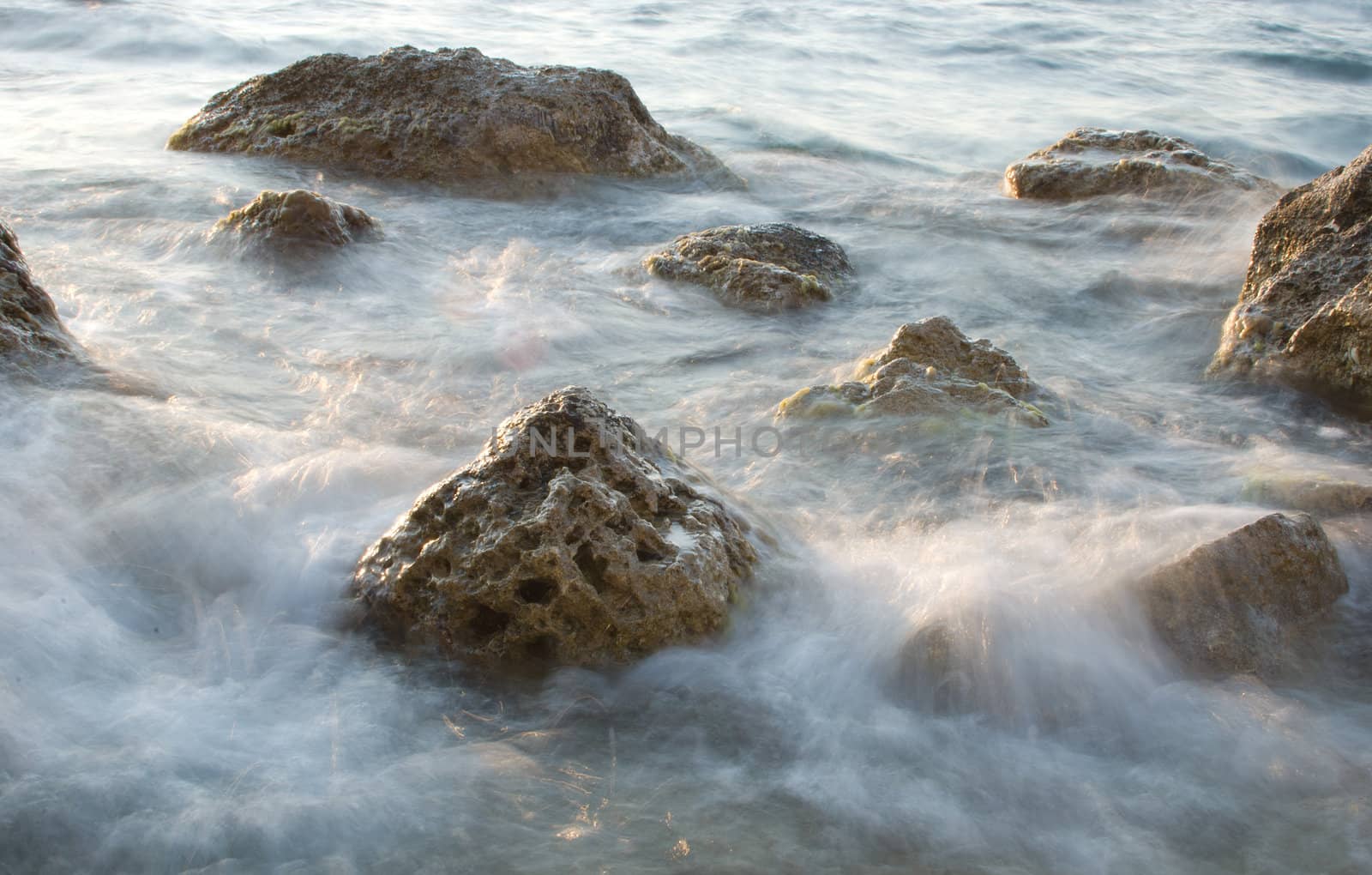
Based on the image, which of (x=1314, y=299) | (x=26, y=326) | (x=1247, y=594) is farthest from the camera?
(x=1314, y=299)

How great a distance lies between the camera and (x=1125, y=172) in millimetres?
7453

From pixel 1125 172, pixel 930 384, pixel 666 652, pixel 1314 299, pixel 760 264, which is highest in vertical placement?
pixel 1125 172

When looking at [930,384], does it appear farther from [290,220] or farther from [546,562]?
[290,220]

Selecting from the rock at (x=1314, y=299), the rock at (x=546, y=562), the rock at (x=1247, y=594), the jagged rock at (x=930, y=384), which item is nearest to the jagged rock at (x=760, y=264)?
the jagged rock at (x=930, y=384)

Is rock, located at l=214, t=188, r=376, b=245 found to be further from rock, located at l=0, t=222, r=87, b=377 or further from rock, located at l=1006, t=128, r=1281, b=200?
rock, located at l=1006, t=128, r=1281, b=200

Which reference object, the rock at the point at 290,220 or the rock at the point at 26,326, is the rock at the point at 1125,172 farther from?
the rock at the point at 26,326

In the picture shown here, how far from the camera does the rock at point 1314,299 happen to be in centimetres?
446

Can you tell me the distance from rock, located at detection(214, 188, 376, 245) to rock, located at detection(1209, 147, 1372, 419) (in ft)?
14.1

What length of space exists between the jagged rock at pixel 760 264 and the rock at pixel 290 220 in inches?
64.7

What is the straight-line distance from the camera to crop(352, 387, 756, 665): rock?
9.34 ft

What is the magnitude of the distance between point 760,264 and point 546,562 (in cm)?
321


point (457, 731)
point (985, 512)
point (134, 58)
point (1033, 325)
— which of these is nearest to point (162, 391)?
point (457, 731)

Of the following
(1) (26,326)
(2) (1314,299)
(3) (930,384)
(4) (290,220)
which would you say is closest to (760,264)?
(3) (930,384)

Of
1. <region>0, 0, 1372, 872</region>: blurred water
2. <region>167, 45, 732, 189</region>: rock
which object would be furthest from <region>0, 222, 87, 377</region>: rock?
<region>167, 45, 732, 189</region>: rock
